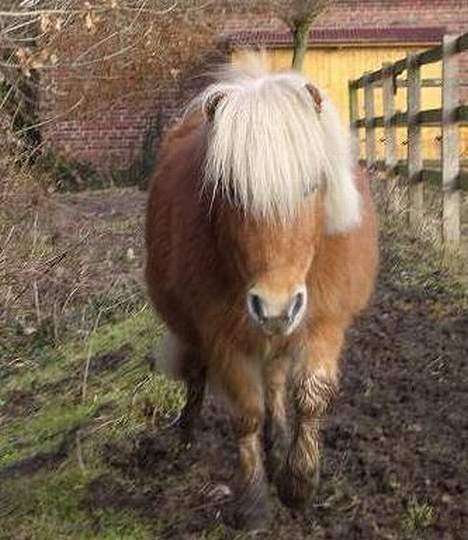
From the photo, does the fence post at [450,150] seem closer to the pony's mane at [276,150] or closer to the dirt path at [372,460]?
the dirt path at [372,460]

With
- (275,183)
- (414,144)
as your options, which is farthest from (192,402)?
(414,144)

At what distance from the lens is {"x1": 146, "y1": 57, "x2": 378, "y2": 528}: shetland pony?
15.1 feet

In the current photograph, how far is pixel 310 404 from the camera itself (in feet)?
17.1

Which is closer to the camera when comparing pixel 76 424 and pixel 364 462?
pixel 364 462

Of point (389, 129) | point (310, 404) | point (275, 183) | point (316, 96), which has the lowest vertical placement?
point (389, 129)

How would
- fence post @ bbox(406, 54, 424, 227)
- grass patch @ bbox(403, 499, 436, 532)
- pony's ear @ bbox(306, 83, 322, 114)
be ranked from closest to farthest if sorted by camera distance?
pony's ear @ bbox(306, 83, 322, 114)
grass patch @ bbox(403, 499, 436, 532)
fence post @ bbox(406, 54, 424, 227)

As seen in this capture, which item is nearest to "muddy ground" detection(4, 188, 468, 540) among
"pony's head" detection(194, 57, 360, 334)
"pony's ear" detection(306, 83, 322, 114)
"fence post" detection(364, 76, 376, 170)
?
"pony's head" detection(194, 57, 360, 334)

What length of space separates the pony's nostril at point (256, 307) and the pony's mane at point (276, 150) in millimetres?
298

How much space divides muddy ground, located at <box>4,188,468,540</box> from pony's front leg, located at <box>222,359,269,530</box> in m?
0.09

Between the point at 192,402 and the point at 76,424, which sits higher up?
the point at 192,402

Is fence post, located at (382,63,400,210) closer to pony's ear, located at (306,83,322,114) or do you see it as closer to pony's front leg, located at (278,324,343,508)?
pony's front leg, located at (278,324,343,508)

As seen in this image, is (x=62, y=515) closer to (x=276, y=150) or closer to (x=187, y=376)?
(x=187, y=376)

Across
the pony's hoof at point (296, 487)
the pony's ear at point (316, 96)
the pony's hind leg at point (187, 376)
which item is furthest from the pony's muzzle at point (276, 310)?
the pony's hind leg at point (187, 376)

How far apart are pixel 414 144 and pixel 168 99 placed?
40.8 ft
